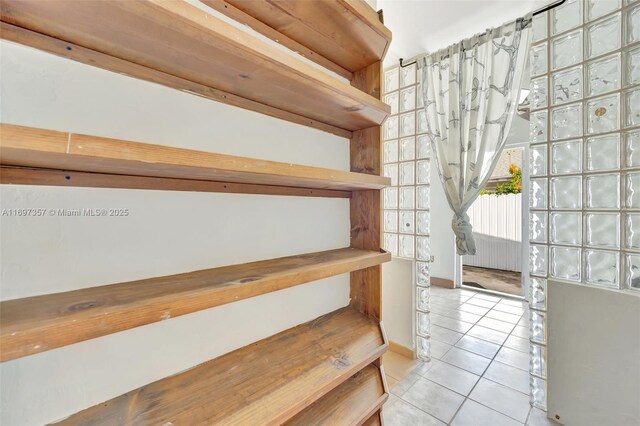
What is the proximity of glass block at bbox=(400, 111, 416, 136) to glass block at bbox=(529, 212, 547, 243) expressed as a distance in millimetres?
1046

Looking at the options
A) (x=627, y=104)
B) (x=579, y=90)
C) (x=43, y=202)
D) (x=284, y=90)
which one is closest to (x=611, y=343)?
(x=627, y=104)

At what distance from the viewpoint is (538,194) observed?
1.53m

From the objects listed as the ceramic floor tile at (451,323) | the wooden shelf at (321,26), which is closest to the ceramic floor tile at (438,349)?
the ceramic floor tile at (451,323)

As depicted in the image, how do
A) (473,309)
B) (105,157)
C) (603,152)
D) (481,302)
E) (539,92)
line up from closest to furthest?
(105,157), (603,152), (539,92), (473,309), (481,302)

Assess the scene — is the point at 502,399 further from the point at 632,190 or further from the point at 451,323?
the point at 632,190

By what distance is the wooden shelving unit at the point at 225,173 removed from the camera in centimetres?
45

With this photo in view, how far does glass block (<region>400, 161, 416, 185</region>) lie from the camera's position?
2.11m

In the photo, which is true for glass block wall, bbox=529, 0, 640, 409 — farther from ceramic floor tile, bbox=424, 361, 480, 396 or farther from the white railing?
the white railing

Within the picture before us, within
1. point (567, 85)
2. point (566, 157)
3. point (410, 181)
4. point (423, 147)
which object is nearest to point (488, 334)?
point (410, 181)

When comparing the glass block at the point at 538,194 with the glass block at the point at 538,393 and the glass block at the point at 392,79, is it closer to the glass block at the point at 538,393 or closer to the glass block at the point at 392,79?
the glass block at the point at 538,393

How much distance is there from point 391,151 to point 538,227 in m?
1.19

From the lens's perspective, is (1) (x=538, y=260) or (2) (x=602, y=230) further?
(1) (x=538, y=260)

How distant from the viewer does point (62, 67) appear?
554mm

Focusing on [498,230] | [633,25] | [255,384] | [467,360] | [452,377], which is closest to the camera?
[255,384]
